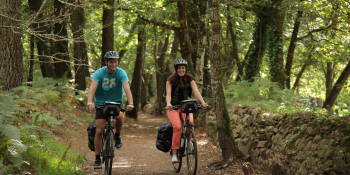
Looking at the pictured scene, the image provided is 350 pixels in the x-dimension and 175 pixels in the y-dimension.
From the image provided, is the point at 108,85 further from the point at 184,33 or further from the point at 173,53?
the point at 173,53

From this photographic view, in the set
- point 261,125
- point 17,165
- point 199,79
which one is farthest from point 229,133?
point 199,79

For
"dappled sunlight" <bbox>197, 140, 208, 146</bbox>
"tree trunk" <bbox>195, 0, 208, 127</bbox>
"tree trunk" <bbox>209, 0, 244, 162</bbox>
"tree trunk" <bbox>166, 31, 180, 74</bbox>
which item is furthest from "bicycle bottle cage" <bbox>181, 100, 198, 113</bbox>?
"tree trunk" <bbox>166, 31, 180, 74</bbox>

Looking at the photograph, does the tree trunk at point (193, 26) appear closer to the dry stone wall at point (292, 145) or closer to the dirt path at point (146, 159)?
the dirt path at point (146, 159)

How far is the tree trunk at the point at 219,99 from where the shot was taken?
682 centimetres

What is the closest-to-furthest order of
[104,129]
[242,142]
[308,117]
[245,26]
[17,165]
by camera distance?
[17,165] < [308,117] < [104,129] < [242,142] < [245,26]

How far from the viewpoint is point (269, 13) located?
13539mm

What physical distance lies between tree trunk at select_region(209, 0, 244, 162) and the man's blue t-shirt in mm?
2388

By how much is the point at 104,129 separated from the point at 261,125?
3.62 meters

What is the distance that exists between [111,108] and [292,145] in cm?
332

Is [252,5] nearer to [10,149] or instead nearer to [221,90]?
[221,90]

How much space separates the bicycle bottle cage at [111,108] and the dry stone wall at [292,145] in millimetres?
3090

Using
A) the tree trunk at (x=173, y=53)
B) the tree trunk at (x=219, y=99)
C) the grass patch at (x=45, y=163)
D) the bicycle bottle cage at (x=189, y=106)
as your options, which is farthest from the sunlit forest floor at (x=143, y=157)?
the tree trunk at (x=173, y=53)

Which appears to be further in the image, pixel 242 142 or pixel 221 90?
pixel 242 142

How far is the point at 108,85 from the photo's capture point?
5.53 m
